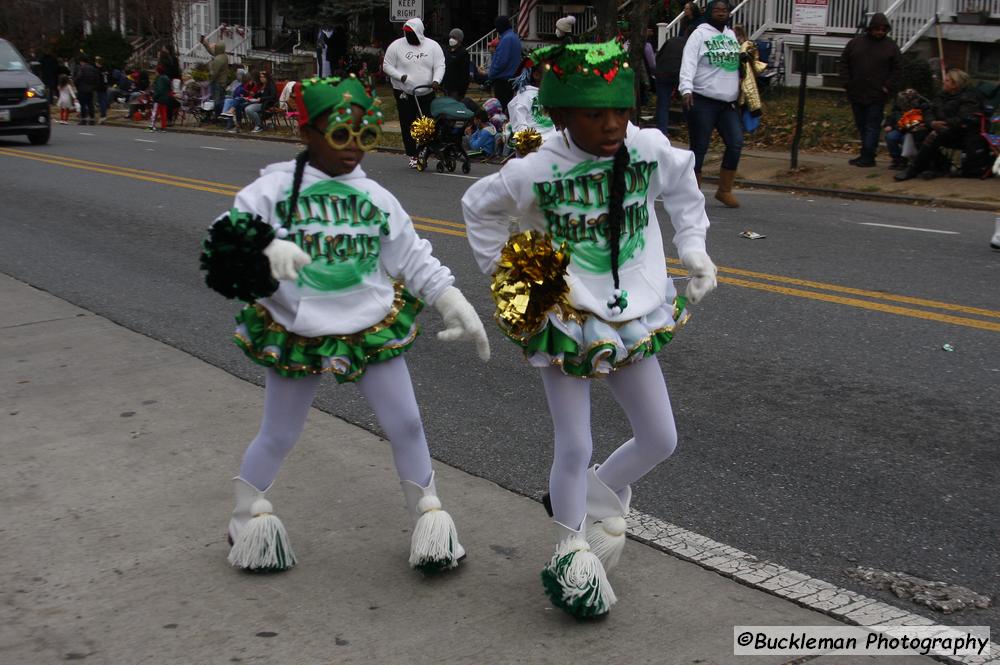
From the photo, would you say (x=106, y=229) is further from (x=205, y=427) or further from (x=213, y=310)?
(x=205, y=427)

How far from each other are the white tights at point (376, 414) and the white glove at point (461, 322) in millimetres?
239

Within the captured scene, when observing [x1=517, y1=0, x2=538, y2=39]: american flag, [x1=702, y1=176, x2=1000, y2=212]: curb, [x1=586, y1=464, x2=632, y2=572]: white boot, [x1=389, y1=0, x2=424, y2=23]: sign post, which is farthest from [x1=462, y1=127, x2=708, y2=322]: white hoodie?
[x1=517, y1=0, x2=538, y2=39]: american flag

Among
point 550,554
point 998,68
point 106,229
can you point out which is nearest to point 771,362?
point 550,554

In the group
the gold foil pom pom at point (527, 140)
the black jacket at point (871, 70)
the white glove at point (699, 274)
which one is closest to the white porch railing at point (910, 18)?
the black jacket at point (871, 70)

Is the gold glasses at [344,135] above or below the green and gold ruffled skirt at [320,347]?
above

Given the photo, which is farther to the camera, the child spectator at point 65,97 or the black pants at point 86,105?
the child spectator at point 65,97

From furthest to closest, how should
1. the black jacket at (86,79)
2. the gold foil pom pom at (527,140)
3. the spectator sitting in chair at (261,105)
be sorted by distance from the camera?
1. the black jacket at (86,79)
2. the spectator sitting in chair at (261,105)
3. the gold foil pom pom at (527,140)

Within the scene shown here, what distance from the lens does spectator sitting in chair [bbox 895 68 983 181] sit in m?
14.2

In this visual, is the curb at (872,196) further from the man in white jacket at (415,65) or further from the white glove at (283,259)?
the white glove at (283,259)

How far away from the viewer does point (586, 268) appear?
378cm

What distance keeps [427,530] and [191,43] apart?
46740 millimetres

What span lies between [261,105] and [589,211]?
80.5 feet

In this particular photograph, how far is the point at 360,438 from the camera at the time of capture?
5.59m

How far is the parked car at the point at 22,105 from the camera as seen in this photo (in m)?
21.1
